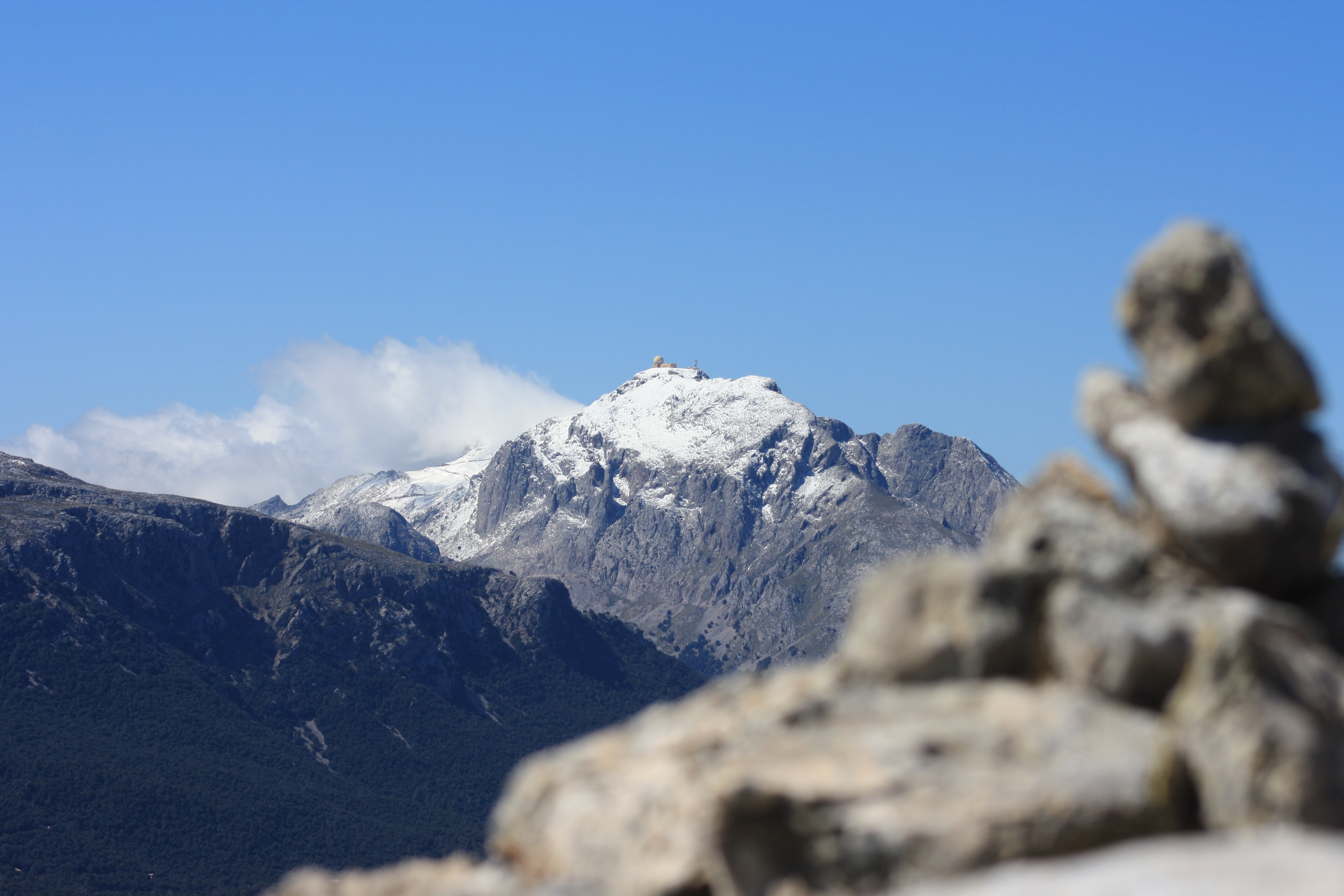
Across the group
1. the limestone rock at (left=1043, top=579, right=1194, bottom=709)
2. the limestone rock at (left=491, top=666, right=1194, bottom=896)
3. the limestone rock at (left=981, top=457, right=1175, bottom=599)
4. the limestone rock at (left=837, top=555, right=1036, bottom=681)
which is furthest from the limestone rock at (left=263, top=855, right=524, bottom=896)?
the limestone rock at (left=981, top=457, right=1175, bottom=599)

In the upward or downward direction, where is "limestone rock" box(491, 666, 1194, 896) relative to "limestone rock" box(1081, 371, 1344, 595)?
downward

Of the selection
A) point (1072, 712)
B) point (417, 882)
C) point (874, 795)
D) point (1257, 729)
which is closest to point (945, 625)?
point (1072, 712)

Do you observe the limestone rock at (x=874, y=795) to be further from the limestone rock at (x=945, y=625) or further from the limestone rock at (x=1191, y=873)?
the limestone rock at (x=1191, y=873)

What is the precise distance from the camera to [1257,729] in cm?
2188

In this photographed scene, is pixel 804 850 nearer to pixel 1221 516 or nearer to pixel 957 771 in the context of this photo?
pixel 957 771

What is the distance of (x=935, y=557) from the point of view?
27.4 metres

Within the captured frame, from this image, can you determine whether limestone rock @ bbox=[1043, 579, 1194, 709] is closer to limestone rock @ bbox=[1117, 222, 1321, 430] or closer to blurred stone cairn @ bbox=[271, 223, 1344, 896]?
blurred stone cairn @ bbox=[271, 223, 1344, 896]

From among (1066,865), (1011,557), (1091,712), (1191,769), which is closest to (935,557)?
(1011,557)

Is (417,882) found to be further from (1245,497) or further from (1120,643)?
(1245,497)

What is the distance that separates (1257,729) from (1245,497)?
19.3 feet

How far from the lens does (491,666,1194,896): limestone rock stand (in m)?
21.5

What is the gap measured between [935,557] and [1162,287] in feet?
21.7

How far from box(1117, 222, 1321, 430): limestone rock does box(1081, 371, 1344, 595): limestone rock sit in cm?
46

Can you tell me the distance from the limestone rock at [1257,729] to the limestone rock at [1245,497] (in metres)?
3.58
